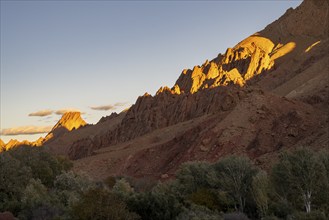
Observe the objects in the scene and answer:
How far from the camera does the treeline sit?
27.3 m

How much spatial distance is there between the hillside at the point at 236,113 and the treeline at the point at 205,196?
1499cm

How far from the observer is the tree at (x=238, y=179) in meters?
37.4

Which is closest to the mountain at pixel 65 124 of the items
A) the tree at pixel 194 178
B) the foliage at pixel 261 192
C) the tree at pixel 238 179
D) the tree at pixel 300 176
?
the tree at pixel 194 178

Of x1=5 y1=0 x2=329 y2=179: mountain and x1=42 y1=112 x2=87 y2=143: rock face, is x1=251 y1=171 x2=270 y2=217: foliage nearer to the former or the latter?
x1=5 y1=0 x2=329 y2=179: mountain

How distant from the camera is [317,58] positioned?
4220 inches

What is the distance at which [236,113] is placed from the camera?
70.9 m

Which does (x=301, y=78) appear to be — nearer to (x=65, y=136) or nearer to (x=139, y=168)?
(x=139, y=168)

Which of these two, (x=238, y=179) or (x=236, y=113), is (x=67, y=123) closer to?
(x=236, y=113)

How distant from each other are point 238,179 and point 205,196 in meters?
3.05

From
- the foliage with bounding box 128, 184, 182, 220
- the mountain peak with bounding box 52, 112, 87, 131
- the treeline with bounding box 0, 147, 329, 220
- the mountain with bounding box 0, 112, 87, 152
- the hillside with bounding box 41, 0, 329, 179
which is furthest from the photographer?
the mountain peak with bounding box 52, 112, 87, 131

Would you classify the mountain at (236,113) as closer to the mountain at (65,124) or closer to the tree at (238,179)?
the tree at (238,179)

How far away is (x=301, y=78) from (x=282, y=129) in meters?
33.0

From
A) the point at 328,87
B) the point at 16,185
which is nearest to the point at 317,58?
the point at 328,87

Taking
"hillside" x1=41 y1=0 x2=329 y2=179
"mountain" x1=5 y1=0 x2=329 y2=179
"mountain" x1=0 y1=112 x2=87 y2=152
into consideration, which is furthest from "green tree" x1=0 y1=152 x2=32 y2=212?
"mountain" x1=0 y1=112 x2=87 y2=152
